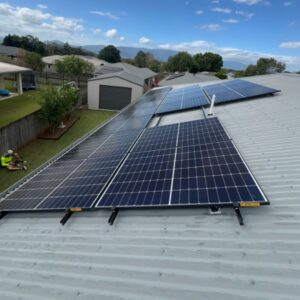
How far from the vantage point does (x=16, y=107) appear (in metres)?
28.6

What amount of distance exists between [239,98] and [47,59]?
71664 millimetres

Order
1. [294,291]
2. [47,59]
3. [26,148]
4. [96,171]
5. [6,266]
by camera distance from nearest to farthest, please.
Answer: [294,291], [6,266], [96,171], [26,148], [47,59]

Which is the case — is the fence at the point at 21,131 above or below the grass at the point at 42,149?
above

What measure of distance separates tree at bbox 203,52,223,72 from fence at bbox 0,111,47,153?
8419 centimetres

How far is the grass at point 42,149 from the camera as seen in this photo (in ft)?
45.7

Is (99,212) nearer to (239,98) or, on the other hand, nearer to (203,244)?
(203,244)

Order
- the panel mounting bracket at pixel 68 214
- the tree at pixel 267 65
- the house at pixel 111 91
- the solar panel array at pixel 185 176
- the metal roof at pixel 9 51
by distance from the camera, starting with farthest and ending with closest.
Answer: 1. the tree at pixel 267 65
2. the metal roof at pixel 9 51
3. the house at pixel 111 91
4. the panel mounting bracket at pixel 68 214
5. the solar panel array at pixel 185 176

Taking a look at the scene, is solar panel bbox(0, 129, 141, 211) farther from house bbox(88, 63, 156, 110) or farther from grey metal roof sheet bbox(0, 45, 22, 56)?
grey metal roof sheet bbox(0, 45, 22, 56)

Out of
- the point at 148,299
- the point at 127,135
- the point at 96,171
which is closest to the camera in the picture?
the point at 148,299

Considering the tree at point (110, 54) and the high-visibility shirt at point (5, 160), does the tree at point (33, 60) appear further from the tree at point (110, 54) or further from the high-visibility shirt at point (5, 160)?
the tree at point (110, 54)

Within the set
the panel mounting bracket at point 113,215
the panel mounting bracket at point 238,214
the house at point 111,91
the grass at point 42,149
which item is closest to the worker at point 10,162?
the grass at point 42,149

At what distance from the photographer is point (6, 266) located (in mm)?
4527

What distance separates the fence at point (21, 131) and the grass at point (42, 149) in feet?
1.89

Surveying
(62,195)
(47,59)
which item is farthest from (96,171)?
(47,59)
